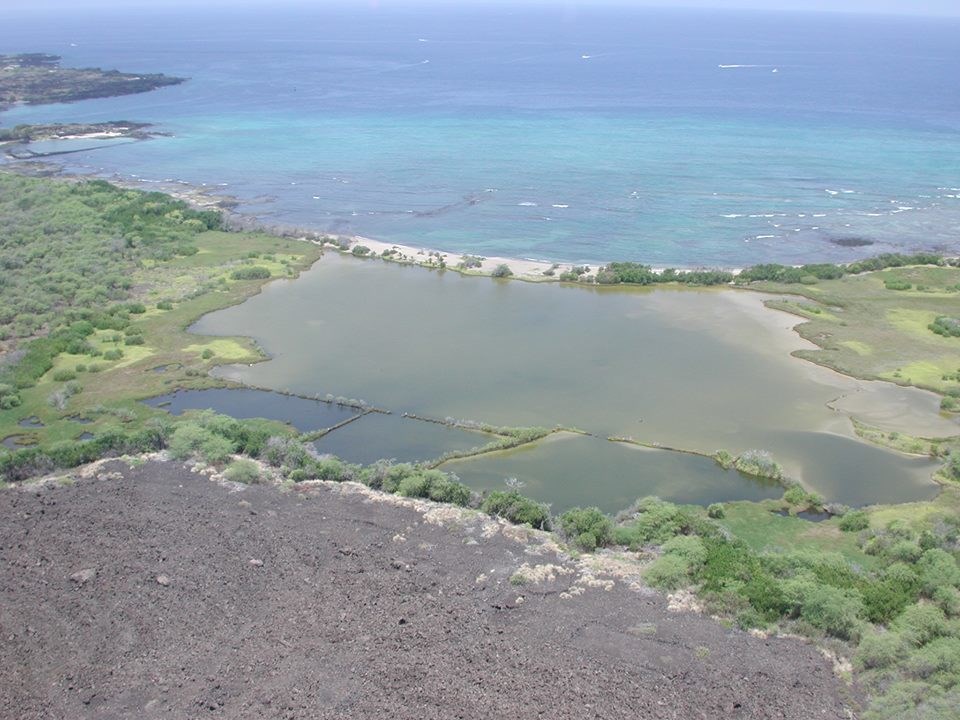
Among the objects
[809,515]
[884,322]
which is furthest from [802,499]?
[884,322]

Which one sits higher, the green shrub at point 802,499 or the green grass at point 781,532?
the green shrub at point 802,499

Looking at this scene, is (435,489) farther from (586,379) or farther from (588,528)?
(586,379)

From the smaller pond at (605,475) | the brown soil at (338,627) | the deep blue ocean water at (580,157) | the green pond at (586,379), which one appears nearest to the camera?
the brown soil at (338,627)

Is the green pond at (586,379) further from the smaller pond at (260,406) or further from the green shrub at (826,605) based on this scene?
the green shrub at (826,605)

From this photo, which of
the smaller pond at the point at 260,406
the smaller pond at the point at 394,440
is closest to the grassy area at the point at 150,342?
the smaller pond at the point at 260,406

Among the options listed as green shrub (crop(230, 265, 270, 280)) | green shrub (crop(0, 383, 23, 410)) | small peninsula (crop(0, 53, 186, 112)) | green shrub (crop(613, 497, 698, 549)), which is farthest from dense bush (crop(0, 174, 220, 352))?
small peninsula (crop(0, 53, 186, 112))

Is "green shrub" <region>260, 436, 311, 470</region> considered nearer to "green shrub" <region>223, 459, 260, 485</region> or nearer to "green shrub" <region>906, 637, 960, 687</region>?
"green shrub" <region>223, 459, 260, 485</region>
